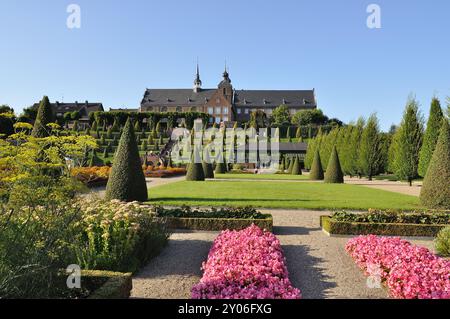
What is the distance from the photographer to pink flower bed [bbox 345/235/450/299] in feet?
18.3

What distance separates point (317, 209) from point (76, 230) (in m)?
9.56

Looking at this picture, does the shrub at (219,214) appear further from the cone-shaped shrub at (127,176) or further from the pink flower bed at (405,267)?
the pink flower bed at (405,267)

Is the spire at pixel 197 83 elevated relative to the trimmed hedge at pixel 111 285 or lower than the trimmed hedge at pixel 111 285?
elevated

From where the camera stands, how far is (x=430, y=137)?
75.1ft

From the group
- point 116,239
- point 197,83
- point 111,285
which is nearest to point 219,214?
point 116,239

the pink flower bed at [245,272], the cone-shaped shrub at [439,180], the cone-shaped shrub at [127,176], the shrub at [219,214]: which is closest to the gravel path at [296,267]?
the pink flower bed at [245,272]

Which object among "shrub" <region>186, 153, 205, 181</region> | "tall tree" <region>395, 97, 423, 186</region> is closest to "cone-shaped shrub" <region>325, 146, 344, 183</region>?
"tall tree" <region>395, 97, 423, 186</region>

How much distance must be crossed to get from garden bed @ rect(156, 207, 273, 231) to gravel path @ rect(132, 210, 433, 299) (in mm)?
329

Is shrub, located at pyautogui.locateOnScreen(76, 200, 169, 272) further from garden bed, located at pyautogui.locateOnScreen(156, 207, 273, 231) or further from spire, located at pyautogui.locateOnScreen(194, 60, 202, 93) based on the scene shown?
spire, located at pyautogui.locateOnScreen(194, 60, 202, 93)

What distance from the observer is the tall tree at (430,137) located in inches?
892

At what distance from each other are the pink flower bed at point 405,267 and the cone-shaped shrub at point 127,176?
8.43m

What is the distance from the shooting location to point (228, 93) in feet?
313
